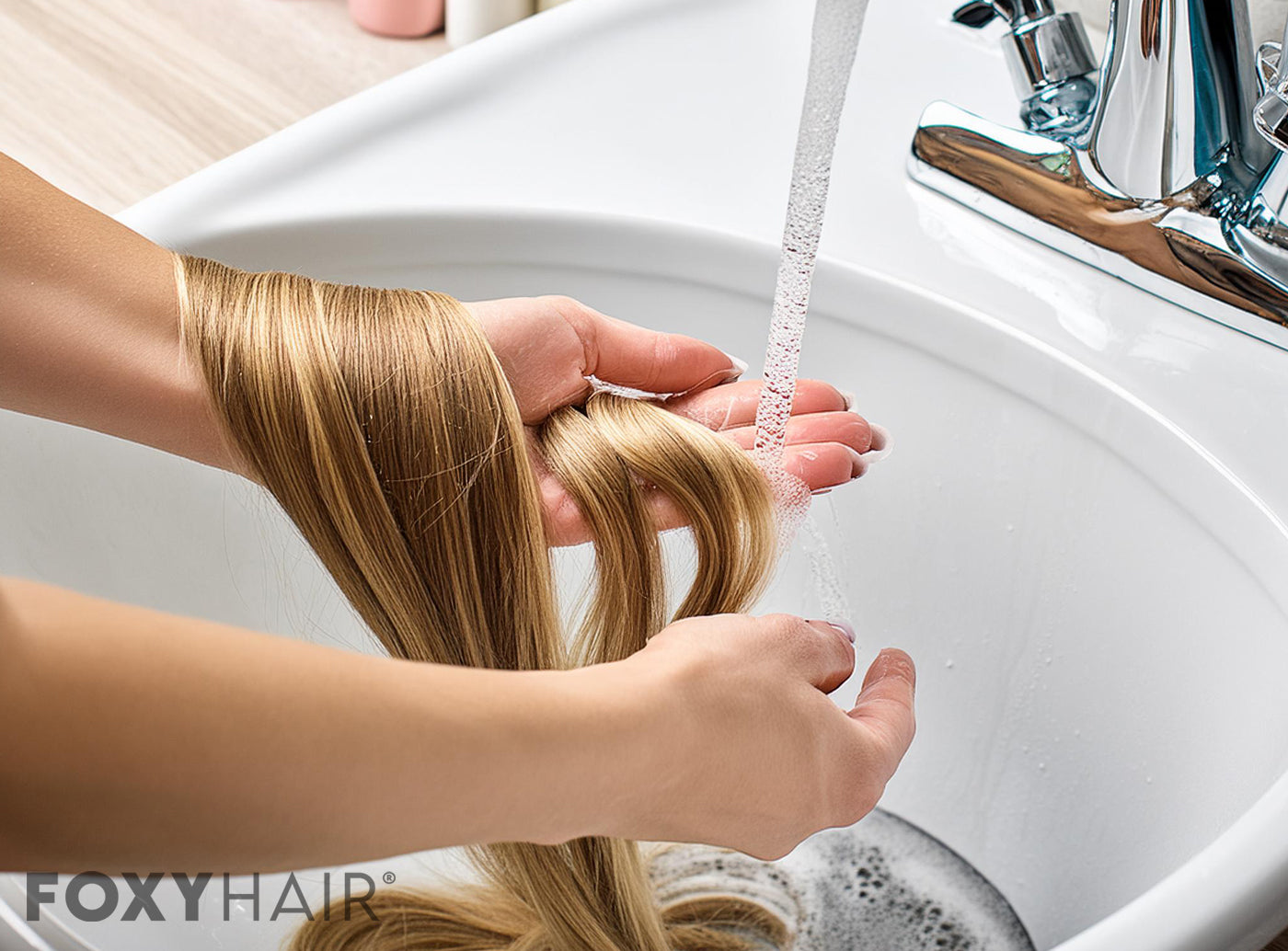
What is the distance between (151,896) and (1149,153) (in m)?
0.56

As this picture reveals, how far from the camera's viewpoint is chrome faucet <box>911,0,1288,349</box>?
0.56 m

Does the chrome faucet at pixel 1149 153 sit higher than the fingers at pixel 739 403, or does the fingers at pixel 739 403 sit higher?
the chrome faucet at pixel 1149 153

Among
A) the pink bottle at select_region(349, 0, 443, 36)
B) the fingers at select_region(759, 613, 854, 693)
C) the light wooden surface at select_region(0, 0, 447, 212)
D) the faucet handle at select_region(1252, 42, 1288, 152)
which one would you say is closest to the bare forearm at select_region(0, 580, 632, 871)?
the fingers at select_region(759, 613, 854, 693)

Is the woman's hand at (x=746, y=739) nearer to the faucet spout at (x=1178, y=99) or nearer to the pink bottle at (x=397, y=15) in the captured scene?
the faucet spout at (x=1178, y=99)

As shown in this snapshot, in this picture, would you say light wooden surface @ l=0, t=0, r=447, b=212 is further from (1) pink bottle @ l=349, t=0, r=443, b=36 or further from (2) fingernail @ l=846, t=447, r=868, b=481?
(2) fingernail @ l=846, t=447, r=868, b=481

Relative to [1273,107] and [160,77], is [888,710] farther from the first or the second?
[160,77]

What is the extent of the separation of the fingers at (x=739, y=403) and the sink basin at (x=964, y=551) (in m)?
0.07

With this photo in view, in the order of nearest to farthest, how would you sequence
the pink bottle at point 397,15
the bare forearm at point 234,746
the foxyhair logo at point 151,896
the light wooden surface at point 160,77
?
the bare forearm at point 234,746 → the foxyhair logo at point 151,896 → the light wooden surface at point 160,77 → the pink bottle at point 397,15

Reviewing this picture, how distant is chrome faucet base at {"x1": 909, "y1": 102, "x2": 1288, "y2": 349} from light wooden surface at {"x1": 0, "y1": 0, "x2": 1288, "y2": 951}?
18.2 inches

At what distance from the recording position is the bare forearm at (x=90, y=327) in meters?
0.51

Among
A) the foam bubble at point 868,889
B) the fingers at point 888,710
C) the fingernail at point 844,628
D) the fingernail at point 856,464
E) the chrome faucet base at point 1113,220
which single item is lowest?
the foam bubble at point 868,889

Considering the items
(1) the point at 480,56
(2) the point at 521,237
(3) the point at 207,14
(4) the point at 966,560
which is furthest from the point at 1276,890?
(3) the point at 207,14

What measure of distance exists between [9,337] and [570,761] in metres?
0.32

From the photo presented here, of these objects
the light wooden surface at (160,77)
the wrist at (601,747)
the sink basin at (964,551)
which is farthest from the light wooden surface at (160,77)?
the wrist at (601,747)
